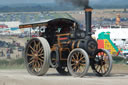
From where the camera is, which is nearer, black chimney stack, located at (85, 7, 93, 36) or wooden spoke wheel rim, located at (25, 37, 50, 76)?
black chimney stack, located at (85, 7, 93, 36)

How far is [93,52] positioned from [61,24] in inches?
105

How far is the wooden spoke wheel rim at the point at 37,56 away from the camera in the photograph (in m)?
16.6

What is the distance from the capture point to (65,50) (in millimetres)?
16906

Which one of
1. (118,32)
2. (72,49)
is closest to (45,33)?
(72,49)

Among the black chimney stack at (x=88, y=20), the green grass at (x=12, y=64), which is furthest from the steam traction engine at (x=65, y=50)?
the green grass at (x=12, y=64)

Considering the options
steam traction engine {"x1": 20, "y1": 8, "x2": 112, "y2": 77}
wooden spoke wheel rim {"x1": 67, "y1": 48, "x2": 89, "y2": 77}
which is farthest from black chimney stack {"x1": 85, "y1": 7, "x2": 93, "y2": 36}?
wooden spoke wheel rim {"x1": 67, "y1": 48, "x2": 89, "y2": 77}

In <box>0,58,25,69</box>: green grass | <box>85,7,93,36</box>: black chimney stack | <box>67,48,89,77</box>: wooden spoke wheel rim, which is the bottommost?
<box>0,58,25,69</box>: green grass

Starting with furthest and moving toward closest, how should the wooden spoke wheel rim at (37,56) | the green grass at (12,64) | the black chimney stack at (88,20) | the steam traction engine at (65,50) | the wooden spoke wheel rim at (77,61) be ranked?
the green grass at (12,64)
the wooden spoke wheel rim at (37,56)
the black chimney stack at (88,20)
the steam traction engine at (65,50)
the wooden spoke wheel rim at (77,61)

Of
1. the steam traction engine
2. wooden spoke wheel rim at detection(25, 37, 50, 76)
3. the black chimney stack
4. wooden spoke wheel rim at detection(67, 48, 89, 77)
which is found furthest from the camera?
wooden spoke wheel rim at detection(25, 37, 50, 76)

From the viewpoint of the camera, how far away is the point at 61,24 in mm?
18172

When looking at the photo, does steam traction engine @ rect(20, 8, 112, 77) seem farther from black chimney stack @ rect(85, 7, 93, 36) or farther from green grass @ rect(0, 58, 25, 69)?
green grass @ rect(0, 58, 25, 69)

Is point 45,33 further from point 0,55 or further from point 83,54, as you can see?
point 0,55

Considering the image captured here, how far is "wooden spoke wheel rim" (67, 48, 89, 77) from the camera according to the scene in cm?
1536

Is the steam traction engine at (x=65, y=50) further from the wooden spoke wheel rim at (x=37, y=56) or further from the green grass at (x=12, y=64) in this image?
the green grass at (x=12, y=64)
